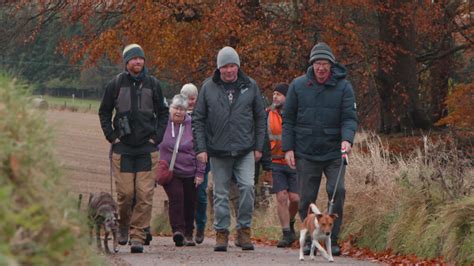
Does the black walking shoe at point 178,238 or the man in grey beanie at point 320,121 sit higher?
the man in grey beanie at point 320,121

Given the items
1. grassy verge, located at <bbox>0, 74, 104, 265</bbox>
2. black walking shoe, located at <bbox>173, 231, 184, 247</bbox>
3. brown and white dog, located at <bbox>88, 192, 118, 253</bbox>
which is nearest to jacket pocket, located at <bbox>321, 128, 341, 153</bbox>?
brown and white dog, located at <bbox>88, 192, 118, 253</bbox>

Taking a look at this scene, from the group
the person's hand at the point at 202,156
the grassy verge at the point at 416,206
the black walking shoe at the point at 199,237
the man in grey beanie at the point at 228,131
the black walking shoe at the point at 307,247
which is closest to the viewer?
the grassy verge at the point at 416,206

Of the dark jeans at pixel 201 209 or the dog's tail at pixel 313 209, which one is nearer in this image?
the dog's tail at pixel 313 209

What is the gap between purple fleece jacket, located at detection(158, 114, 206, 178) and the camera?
15352mm

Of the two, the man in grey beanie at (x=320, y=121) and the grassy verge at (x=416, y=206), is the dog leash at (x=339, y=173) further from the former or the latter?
the grassy verge at (x=416, y=206)

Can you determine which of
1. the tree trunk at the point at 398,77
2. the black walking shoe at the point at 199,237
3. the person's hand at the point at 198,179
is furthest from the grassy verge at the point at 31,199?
the tree trunk at the point at 398,77

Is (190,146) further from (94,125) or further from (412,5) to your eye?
(94,125)

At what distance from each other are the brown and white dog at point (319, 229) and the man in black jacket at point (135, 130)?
196 centimetres

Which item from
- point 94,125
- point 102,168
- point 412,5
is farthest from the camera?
point 94,125

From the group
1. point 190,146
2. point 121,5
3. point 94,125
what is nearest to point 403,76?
point 121,5

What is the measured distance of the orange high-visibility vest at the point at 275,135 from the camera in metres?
15.4

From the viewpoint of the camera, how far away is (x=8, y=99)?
629 centimetres

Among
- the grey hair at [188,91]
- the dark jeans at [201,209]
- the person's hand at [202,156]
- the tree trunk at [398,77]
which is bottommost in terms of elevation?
the dark jeans at [201,209]

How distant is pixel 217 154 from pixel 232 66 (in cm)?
99
